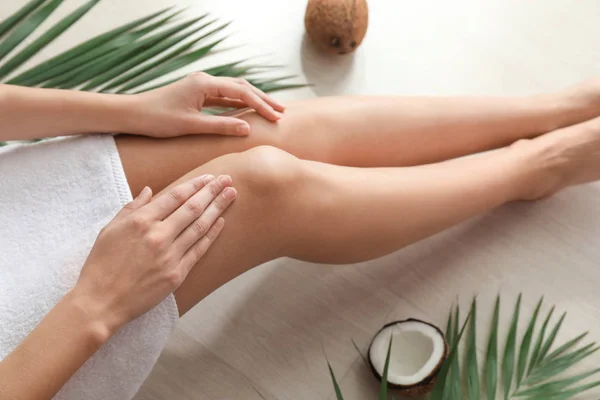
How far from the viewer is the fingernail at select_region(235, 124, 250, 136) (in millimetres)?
814

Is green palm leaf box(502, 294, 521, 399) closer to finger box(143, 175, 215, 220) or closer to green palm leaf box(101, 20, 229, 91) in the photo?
finger box(143, 175, 215, 220)

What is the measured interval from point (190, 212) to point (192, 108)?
180 millimetres

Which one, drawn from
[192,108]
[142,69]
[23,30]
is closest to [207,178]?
[192,108]

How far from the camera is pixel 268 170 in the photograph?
0.73 metres

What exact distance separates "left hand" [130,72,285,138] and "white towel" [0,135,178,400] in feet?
0.21

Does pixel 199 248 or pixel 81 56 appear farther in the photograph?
pixel 81 56

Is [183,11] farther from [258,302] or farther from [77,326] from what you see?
[77,326]

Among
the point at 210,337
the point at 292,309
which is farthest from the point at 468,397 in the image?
the point at 210,337

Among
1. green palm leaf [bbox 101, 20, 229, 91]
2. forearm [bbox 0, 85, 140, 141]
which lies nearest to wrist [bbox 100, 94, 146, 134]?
forearm [bbox 0, 85, 140, 141]

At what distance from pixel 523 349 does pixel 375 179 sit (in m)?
0.38

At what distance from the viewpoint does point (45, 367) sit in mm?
614

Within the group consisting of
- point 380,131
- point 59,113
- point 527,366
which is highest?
point 59,113

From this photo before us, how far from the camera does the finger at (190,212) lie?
0.70 meters

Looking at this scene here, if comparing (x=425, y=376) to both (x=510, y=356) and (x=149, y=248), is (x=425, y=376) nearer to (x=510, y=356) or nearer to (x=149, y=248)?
(x=510, y=356)
